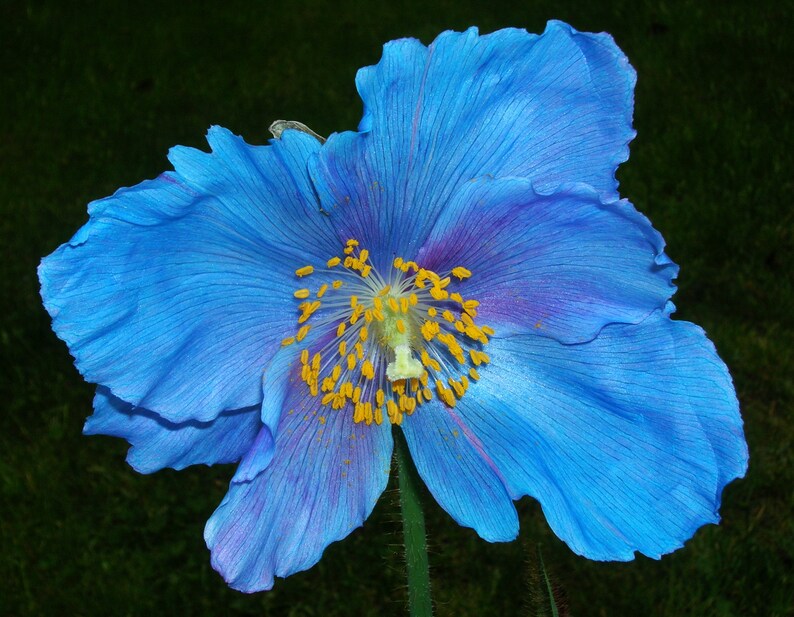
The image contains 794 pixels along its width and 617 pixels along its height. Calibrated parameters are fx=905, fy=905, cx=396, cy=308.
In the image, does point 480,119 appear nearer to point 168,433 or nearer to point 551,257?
point 551,257

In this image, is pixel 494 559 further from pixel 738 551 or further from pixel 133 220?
pixel 133 220

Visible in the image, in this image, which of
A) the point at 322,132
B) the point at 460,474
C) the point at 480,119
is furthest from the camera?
the point at 322,132

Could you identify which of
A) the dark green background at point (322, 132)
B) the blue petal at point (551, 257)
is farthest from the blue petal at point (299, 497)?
the blue petal at point (551, 257)

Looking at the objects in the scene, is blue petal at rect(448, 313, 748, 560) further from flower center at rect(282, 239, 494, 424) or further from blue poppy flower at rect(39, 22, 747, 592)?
flower center at rect(282, 239, 494, 424)

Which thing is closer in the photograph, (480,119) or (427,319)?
(480,119)

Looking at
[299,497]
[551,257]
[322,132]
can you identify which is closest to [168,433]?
[299,497]

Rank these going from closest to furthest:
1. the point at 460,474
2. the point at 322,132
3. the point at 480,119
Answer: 1. the point at 480,119
2. the point at 460,474
3. the point at 322,132

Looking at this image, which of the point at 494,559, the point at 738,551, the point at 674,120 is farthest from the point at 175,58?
the point at 738,551

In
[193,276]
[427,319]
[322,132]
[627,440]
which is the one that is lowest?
[322,132]
